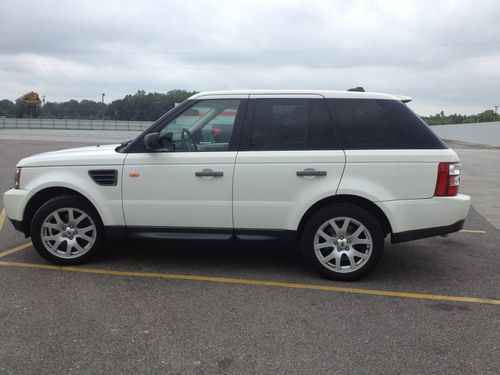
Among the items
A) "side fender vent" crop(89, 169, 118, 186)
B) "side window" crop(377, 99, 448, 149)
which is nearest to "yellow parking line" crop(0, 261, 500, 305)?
"side fender vent" crop(89, 169, 118, 186)

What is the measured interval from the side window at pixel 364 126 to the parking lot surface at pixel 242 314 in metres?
1.37

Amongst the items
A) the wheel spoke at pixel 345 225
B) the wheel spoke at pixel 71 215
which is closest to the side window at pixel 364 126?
the wheel spoke at pixel 345 225

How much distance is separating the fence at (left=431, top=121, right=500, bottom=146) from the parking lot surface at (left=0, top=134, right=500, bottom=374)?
42.3m

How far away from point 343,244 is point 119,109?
275 feet

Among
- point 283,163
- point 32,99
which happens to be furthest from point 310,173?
point 32,99

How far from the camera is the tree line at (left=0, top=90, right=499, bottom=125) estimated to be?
63.0m

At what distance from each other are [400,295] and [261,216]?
4.85 ft

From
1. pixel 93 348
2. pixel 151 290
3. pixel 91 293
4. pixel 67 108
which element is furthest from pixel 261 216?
pixel 67 108

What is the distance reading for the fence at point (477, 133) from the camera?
4400cm

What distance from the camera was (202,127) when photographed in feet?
15.8

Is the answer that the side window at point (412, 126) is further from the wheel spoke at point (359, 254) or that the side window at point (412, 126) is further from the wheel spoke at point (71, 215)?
the wheel spoke at point (71, 215)

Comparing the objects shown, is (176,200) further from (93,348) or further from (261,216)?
(93,348)

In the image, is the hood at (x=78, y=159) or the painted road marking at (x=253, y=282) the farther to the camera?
the hood at (x=78, y=159)

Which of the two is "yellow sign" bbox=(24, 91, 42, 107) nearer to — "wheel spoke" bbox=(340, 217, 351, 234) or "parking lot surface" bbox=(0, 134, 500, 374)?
"parking lot surface" bbox=(0, 134, 500, 374)
